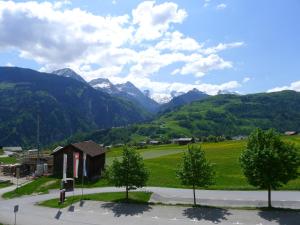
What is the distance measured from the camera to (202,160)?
52250 mm

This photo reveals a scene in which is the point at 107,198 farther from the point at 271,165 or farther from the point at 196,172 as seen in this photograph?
the point at 271,165

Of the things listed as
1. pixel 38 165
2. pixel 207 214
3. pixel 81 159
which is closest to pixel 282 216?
pixel 207 214

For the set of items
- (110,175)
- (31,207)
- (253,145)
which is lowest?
(31,207)

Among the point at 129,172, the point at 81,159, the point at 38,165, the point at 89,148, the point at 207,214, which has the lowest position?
→ the point at 207,214

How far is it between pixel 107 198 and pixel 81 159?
25707 millimetres

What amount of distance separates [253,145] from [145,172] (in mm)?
15981

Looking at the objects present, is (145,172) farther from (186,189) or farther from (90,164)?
(90,164)

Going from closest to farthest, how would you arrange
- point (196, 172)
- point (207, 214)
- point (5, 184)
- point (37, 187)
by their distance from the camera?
1. point (207, 214)
2. point (196, 172)
3. point (37, 187)
4. point (5, 184)

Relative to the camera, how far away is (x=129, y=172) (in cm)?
5675

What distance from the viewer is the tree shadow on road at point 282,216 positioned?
139 feet

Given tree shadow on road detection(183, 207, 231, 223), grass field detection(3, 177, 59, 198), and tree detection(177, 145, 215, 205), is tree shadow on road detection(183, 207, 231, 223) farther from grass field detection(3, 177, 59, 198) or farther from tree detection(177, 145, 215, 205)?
grass field detection(3, 177, 59, 198)

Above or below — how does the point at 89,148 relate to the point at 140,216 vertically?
above

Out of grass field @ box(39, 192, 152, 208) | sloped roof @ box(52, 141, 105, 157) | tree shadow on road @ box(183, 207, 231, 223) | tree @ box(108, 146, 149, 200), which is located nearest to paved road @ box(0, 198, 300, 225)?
tree shadow on road @ box(183, 207, 231, 223)

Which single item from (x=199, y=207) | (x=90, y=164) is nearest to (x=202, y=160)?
(x=199, y=207)
